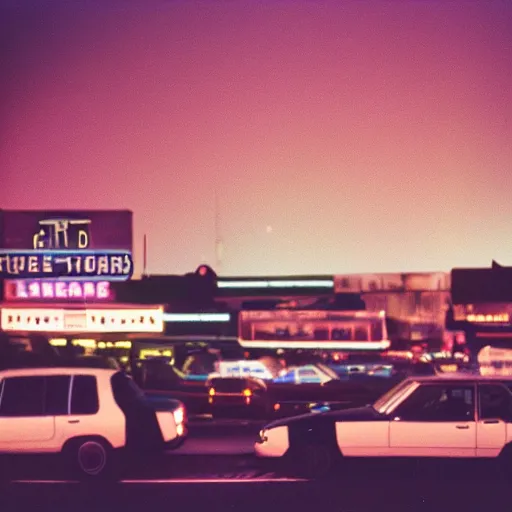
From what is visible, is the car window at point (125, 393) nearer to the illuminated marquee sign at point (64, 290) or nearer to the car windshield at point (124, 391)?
the car windshield at point (124, 391)

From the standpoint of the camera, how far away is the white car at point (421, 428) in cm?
1373

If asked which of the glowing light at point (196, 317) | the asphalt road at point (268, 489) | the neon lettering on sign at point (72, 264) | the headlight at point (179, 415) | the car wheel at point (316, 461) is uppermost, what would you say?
the neon lettering on sign at point (72, 264)

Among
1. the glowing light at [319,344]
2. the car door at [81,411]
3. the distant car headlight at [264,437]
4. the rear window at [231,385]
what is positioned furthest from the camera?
the glowing light at [319,344]

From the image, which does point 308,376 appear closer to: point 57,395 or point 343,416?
point 343,416

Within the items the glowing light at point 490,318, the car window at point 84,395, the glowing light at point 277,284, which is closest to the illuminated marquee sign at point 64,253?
the glowing light at point 277,284

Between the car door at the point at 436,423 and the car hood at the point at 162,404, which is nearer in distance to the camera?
the car door at the point at 436,423

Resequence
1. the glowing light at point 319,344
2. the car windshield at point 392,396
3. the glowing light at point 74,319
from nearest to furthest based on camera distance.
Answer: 1. the car windshield at point 392,396
2. the glowing light at point 74,319
3. the glowing light at point 319,344

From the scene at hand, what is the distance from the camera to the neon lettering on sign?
111 ft

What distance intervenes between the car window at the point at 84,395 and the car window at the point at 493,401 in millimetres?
5482

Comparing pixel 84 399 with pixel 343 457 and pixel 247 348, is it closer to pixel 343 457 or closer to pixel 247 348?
pixel 343 457

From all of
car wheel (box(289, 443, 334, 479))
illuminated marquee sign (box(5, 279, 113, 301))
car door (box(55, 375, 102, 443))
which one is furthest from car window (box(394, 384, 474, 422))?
illuminated marquee sign (box(5, 279, 113, 301))

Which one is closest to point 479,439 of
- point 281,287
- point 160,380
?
point 160,380

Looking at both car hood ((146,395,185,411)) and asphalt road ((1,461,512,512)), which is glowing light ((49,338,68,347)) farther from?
asphalt road ((1,461,512,512))

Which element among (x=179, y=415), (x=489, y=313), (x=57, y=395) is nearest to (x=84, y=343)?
(x=179, y=415)
